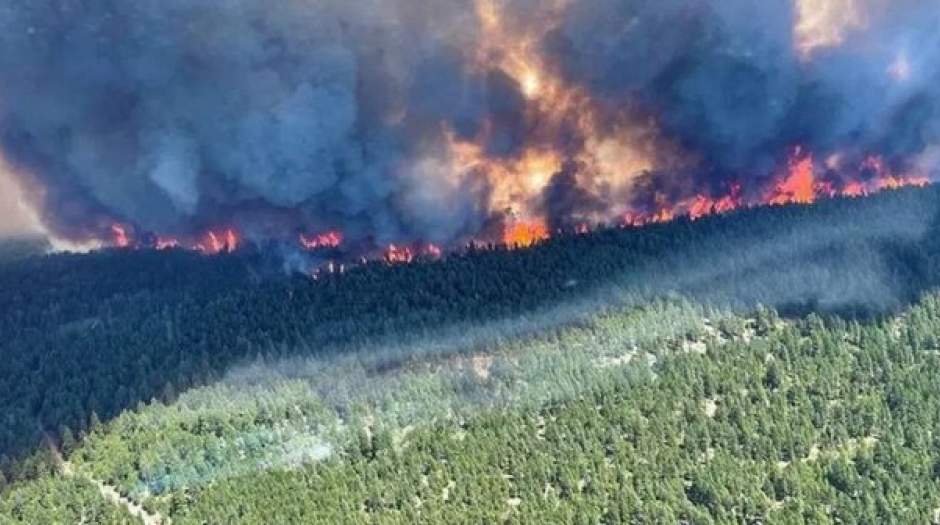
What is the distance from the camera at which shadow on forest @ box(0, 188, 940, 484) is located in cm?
14600

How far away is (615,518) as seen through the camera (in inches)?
4557

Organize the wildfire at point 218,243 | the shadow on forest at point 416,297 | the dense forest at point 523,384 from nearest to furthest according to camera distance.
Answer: the dense forest at point 523,384
the shadow on forest at point 416,297
the wildfire at point 218,243

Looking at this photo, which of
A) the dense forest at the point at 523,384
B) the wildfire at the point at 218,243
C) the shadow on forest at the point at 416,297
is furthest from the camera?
the wildfire at the point at 218,243

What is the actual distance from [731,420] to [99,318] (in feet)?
228

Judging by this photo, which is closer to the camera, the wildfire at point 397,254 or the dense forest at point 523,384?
the dense forest at point 523,384

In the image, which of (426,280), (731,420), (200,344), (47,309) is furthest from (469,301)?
(47,309)

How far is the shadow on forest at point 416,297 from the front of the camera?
146 m

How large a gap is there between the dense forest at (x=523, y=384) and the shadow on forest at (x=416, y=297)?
35 centimetres

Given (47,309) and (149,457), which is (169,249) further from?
(149,457)

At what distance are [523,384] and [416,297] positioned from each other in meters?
26.2

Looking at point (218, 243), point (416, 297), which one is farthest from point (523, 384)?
point (218, 243)

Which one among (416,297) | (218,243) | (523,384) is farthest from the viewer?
(218,243)

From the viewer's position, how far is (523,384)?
13550 cm

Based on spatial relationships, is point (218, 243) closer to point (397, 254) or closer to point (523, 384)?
point (397, 254)
